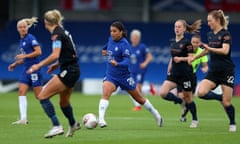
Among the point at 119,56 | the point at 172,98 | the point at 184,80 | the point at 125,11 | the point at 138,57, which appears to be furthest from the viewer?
the point at 125,11

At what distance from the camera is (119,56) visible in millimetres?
17781

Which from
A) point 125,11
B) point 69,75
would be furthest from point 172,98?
point 125,11

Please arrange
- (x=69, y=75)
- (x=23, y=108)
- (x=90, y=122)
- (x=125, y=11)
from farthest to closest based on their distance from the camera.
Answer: (x=125, y=11), (x=23, y=108), (x=90, y=122), (x=69, y=75)

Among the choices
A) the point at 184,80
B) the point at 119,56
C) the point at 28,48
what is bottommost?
the point at 184,80

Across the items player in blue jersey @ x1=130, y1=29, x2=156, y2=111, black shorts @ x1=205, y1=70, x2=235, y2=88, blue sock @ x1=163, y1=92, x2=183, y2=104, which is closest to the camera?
black shorts @ x1=205, y1=70, x2=235, y2=88

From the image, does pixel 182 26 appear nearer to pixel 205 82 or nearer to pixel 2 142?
pixel 205 82

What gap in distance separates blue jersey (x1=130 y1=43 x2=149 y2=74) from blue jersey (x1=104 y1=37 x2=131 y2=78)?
28.6 ft

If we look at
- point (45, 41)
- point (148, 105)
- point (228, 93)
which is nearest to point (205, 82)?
point (228, 93)

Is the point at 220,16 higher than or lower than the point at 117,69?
higher

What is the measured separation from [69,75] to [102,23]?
88.3 feet

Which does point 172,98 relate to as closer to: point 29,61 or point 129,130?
point 129,130

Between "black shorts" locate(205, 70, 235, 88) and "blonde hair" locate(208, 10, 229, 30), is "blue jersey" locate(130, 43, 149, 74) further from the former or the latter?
"blonde hair" locate(208, 10, 229, 30)

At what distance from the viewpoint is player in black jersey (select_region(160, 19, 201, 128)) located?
18078 millimetres

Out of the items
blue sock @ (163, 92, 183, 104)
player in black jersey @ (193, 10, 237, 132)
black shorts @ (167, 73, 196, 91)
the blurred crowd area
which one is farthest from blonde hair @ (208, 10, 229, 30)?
the blurred crowd area
